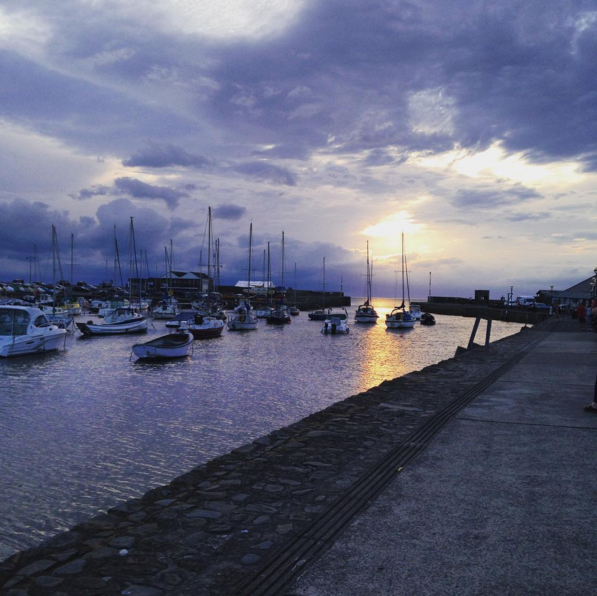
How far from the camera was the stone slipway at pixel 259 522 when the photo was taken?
3.98 metres

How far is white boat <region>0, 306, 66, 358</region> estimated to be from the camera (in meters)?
32.2

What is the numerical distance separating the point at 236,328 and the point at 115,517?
2116 inches

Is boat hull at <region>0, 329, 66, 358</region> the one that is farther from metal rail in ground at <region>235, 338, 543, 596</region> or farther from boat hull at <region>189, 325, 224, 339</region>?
metal rail in ground at <region>235, 338, 543, 596</region>

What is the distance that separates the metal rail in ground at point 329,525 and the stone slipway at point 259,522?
1 centimetres

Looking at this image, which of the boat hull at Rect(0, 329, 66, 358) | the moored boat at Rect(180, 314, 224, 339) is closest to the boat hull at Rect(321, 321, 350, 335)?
the moored boat at Rect(180, 314, 224, 339)

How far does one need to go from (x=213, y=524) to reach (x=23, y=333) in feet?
108

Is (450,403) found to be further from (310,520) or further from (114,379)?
(114,379)

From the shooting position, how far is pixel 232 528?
4957 mm

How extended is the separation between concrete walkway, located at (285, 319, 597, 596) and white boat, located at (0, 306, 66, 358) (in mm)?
31181

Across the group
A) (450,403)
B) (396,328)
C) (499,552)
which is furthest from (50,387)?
(396,328)

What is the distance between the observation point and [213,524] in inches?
201

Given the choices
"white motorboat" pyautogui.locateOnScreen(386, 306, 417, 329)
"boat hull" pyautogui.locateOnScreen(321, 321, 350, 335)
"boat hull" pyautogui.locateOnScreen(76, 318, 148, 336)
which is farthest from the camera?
"white motorboat" pyautogui.locateOnScreen(386, 306, 417, 329)

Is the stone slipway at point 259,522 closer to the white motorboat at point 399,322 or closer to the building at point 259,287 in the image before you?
the white motorboat at point 399,322

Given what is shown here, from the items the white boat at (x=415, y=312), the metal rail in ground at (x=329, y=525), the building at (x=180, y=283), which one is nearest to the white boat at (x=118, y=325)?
the white boat at (x=415, y=312)
